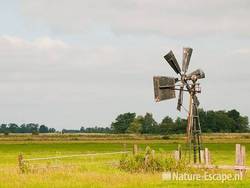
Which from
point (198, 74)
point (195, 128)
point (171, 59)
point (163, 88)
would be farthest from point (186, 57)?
point (195, 128)

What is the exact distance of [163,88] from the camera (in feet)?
97.2

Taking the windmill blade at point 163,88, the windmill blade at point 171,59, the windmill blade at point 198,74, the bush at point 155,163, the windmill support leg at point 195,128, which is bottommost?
the bush at point 155,163

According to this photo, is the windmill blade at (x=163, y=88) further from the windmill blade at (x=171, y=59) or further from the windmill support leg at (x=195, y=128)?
the windmill support leg at (x=195, y=128)

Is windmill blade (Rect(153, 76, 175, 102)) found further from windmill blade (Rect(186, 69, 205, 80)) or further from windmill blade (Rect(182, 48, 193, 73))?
windmill blade (Rect(182, 48, 193, 73))

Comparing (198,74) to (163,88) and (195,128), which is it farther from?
(195,128)

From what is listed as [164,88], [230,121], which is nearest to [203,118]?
[230,121]

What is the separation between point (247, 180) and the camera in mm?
23344

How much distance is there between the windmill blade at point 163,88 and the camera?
29.6 meters

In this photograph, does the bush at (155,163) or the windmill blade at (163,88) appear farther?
the windmill blade at (163,88)

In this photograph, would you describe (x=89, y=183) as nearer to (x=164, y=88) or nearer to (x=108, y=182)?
(x=108, y=182)

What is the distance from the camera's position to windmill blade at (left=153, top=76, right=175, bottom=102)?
97.0ft

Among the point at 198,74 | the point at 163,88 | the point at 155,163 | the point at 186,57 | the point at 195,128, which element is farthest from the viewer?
the point at 186,57

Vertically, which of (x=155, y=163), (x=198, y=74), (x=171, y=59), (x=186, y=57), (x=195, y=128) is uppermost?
(x=186, y=57)

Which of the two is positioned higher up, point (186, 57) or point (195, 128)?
point (186, 57)
